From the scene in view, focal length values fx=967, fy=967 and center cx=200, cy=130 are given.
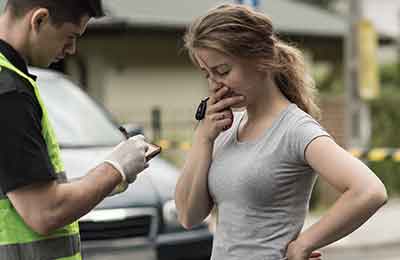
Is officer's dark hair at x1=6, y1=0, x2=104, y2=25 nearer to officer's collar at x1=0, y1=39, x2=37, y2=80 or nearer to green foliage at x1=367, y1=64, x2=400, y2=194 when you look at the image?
officer's collar at x1=0, y1=39, x2=37, y2=80

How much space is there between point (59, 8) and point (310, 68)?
55.8 ft

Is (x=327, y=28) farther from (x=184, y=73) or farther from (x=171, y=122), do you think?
(x=171, y=122)

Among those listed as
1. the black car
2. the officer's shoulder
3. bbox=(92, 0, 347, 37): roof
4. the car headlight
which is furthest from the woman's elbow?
bbox=(92, 0, 347, 37): roof

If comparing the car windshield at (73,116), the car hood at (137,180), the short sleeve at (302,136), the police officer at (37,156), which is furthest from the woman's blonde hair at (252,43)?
the car windshield at (73,116)

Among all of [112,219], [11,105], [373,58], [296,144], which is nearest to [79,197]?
[11,105]

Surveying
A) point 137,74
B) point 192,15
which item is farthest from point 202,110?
point 192,15

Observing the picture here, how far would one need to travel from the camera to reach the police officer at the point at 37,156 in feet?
8.66

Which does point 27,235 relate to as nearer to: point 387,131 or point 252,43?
point 252,43

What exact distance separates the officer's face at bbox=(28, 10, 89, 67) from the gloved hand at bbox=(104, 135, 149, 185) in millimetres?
335

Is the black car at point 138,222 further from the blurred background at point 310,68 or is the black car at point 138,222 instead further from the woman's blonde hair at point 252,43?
the blurred background at point 310,68

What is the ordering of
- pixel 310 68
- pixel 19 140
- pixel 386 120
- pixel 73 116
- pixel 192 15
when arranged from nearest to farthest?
pixel 19 140
pixel 73 116
pixel 386 120
pixel 310 68
pixel 192 15

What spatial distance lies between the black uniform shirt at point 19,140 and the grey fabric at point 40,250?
188mm

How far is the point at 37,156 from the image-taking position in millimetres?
2650

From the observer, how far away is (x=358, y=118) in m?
12.8
